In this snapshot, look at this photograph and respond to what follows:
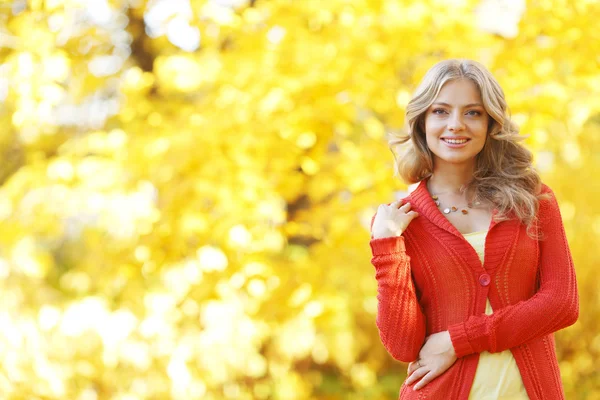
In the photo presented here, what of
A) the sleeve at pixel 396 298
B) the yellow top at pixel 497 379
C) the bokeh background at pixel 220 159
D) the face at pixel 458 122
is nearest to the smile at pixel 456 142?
the face at pixel 458 122

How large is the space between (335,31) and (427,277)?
1.89 metres

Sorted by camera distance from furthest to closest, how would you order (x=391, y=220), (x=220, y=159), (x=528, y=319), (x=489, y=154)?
(x=220, y=159) < (x=489, y=154) < (x=391, y=220) < (x=528, y=319)

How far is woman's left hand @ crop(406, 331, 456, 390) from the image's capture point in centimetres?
180

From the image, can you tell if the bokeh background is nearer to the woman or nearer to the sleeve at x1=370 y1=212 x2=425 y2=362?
the woman

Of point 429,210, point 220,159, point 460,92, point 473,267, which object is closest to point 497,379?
point 473,267

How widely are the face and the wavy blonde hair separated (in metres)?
0.02

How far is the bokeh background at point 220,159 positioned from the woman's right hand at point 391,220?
1473 mm

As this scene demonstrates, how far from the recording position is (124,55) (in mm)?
4012

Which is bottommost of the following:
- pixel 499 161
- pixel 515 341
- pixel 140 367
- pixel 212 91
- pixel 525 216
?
pixel 140 367

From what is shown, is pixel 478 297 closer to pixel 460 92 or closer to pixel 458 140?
pixel 458 140

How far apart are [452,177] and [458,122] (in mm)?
186

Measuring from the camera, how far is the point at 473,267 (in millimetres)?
1813

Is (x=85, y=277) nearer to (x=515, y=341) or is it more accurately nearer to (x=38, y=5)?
(x=38, y=5)

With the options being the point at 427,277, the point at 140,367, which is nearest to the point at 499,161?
the point at 427,277
